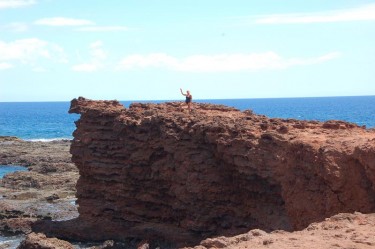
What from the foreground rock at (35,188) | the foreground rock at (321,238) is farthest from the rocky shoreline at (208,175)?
the foreground rock at (35,188)

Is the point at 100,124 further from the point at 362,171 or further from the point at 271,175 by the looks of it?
the point at 362,171

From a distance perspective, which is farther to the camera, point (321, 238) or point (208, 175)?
point (208, 175)

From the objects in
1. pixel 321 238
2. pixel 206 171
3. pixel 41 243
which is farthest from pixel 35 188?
pixel 321 238

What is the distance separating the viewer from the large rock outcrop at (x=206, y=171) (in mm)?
19891

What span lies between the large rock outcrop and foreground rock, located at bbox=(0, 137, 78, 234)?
4461mm

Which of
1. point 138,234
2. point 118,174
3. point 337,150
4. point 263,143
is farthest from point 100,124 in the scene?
point 337,150

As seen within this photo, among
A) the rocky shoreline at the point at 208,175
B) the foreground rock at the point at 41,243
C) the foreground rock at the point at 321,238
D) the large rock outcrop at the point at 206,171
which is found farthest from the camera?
the foreground rock at the point at 41,243

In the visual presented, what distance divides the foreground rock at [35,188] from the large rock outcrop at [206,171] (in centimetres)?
446

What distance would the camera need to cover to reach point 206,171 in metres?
26.1

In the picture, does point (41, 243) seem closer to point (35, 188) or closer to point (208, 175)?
point (208, 175)

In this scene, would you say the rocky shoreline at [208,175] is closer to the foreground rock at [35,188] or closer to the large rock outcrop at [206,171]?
the large rock outcrop at [206,171]

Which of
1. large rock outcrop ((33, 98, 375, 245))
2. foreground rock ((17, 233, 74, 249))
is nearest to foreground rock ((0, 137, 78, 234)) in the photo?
large rock outcrop ((33, 98, 375, 245))

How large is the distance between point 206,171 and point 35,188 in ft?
82.0

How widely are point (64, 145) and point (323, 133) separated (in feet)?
204
